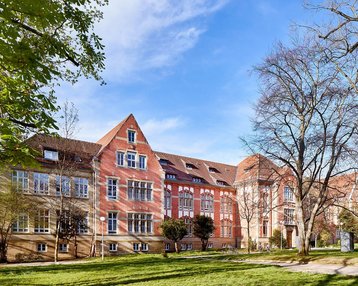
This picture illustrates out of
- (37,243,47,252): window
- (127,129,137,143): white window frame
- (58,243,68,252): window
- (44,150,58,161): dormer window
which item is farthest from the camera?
(127,129,137,143): white window frame

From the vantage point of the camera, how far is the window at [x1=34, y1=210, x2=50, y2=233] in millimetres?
31797

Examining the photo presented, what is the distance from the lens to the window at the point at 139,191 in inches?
1492

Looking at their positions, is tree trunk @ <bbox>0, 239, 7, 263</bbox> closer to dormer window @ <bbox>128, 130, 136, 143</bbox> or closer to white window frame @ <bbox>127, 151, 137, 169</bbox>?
white window frame @ <bbox>127, 151, 137, 169</bbox>

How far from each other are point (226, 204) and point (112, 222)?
1686 cm

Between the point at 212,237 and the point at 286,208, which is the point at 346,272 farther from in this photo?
the point at 286,208

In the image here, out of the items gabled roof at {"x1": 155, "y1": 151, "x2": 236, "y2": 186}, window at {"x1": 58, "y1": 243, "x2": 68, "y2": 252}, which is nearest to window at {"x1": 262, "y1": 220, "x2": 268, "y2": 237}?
gabled roof at {"x1": 155, "y1": 151, "x2": 236, "y2": 186}

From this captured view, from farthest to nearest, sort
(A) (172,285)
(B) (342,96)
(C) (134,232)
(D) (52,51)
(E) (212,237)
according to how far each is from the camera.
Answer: (E) (212,237) < (C) (134,232) < (B) (342,96) < (A) (172,285) < (D) (52,51)

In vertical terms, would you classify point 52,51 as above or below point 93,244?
above

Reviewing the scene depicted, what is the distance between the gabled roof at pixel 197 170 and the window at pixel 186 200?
1.67 meters

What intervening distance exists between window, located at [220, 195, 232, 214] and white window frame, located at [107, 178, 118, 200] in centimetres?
1565

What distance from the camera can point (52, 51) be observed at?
25.8 ft

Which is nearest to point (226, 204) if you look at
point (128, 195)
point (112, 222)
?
point (128, 195)

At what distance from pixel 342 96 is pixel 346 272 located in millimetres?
10050

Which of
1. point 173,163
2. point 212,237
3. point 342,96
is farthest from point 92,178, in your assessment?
point 342,96
